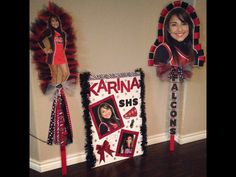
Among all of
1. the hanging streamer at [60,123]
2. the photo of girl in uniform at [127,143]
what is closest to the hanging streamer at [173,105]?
the photo of girl in uniform at [127,143]

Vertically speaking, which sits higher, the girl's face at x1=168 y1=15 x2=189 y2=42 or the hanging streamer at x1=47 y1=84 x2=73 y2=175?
the girl's face at x1=168 y1=15 x2=189 y2=42

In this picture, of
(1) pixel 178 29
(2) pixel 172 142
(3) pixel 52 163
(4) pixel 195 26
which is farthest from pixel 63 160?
(4) pixel 195 26

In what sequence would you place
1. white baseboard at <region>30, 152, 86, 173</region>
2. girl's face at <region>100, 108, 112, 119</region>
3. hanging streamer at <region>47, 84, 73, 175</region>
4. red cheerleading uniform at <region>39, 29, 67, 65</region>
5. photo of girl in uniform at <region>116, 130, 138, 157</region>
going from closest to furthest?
red cheerleading uniform at <region>39, 29, 67, 65</region> < hanging streamer at <region>47, 84, 73, 175</region> < white baseboard at <region>30, 152, 86, 173</region> < girl's face at <region>100, 108, 112, 119</region> < photo of girl in uniform at <region>116, 130, 138, 157</region>

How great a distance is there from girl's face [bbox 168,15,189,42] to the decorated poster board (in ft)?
1.64

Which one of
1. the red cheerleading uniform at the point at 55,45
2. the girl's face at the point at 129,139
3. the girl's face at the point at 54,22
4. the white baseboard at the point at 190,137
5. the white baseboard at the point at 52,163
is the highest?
the girl's face at the point at 54,22

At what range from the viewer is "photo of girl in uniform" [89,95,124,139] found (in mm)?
2289

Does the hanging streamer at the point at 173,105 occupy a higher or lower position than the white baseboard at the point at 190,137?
higher

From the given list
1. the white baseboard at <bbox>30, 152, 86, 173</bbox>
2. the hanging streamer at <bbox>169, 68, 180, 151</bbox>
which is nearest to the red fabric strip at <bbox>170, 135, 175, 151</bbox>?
the hanging streamer at <bbox>169, 68, 180, 151</bbox>

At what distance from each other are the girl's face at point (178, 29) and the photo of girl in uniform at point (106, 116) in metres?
0.86

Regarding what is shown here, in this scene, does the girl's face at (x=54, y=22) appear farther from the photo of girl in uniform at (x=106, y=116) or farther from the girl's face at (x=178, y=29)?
the girl's face at (x=178, y=29)

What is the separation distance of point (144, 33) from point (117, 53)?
359 mm

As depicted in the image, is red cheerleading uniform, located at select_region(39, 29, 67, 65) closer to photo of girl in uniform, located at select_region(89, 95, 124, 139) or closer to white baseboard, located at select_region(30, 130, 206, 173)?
photo of girl in uniform, located at select_region(89, 95, 124, 139)

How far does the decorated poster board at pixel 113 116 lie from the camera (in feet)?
7.41
